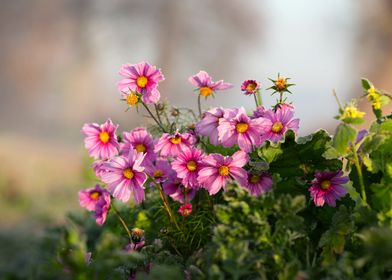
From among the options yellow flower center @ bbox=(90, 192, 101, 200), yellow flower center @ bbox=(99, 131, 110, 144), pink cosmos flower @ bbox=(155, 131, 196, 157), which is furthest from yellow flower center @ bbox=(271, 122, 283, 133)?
A: yellow flower center @ bbox=(90, 192, 101, 200)

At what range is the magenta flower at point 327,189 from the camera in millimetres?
1460

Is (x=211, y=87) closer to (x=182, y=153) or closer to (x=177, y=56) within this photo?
(x=182, y=153)

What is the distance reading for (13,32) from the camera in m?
15.3

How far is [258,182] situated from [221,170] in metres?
0.13

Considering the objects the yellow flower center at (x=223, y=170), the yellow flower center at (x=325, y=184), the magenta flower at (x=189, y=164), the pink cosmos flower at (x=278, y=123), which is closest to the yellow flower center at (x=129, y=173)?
the magenta flower at (x=189, y=164)

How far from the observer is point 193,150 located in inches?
59.1

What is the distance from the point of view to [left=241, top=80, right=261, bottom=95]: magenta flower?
164 centimetres

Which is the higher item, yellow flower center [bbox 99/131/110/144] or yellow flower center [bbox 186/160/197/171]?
yellow flower center [bbox 99/131/110/144]

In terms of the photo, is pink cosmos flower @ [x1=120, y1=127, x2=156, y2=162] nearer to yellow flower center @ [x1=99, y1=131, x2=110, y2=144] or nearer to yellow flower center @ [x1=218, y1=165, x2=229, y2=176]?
yellow flower center @ [x1=99, y1=131, x2=110, y2=144]

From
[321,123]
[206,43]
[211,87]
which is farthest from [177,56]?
[211,87]

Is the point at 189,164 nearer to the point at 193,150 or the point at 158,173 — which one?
the point at 193,150

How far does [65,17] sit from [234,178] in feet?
46.0

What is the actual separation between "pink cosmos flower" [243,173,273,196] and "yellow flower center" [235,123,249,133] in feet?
0.41

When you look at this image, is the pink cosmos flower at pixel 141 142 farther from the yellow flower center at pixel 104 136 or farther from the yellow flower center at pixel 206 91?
the yellow flower center at pixel 206 91
